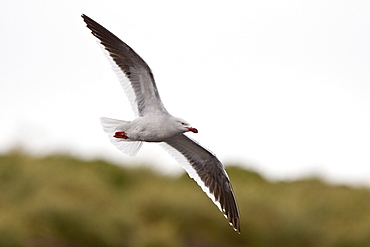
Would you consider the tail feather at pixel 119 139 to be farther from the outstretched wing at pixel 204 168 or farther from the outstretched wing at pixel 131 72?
the outstretched wing at pixel 204 168

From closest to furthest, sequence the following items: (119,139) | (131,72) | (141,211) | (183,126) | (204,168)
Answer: (183,126)
(131,72)
(119,139)
(204,168)
(141,211)

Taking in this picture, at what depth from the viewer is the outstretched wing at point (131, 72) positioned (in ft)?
25.9

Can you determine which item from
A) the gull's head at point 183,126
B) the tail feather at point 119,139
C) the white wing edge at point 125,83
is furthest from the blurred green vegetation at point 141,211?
the gull's head at point 183,126

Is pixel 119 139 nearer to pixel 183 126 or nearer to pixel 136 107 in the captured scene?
pixel 136 107

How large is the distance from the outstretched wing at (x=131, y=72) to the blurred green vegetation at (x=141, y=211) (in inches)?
96.0

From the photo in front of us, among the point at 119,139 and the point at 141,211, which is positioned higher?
the point at 119,139

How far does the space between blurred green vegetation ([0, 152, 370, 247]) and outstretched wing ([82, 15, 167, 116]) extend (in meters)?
2.44

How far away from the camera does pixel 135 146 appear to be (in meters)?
8.31

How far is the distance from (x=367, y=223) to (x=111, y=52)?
4.91 meters

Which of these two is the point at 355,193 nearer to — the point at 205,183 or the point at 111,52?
the point at 205,183

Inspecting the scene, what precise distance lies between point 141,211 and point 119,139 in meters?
2.87

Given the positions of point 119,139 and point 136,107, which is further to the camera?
point 119,139

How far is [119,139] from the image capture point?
26.8 feet

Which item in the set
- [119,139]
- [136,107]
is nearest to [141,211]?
[119,139]
